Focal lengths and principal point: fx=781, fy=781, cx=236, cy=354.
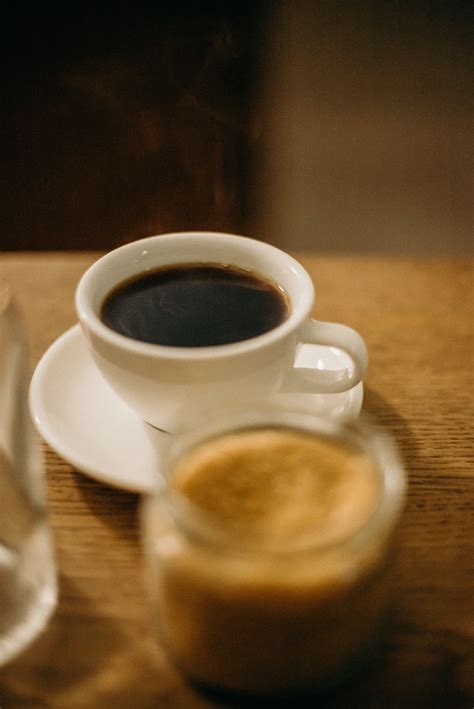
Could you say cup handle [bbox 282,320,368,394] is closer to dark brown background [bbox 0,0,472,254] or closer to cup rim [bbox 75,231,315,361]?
cup rim [bbox 75,231,315,361]

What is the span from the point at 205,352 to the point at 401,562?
255mm

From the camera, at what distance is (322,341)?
2.59 ft

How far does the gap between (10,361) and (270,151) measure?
2.41m

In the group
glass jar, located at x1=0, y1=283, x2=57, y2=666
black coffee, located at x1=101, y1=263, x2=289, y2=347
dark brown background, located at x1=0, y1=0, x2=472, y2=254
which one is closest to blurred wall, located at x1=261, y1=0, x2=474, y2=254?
dark brown background, located at x1=0, y1=0, x2=472, y2=254

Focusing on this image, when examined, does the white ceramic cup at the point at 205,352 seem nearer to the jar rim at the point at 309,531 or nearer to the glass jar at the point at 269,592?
the jar rim at the point at 309,531

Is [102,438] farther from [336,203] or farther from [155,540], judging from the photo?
[336,203]

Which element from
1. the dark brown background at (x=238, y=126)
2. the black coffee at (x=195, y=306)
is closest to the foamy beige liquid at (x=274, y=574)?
the black coffee at (x=195, y=306)

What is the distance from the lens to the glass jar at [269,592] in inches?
19.7

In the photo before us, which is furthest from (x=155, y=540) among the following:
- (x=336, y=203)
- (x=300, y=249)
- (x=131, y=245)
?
(x=336, y=203)

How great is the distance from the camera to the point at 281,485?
576 millimetres

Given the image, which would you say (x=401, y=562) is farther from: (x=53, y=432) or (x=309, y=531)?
(x=53, y=432)

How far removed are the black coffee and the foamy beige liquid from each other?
0.78ft

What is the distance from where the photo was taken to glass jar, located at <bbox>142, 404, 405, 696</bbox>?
1.64 ft

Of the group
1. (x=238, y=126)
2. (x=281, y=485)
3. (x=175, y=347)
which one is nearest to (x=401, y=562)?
(x=281, y=485)
